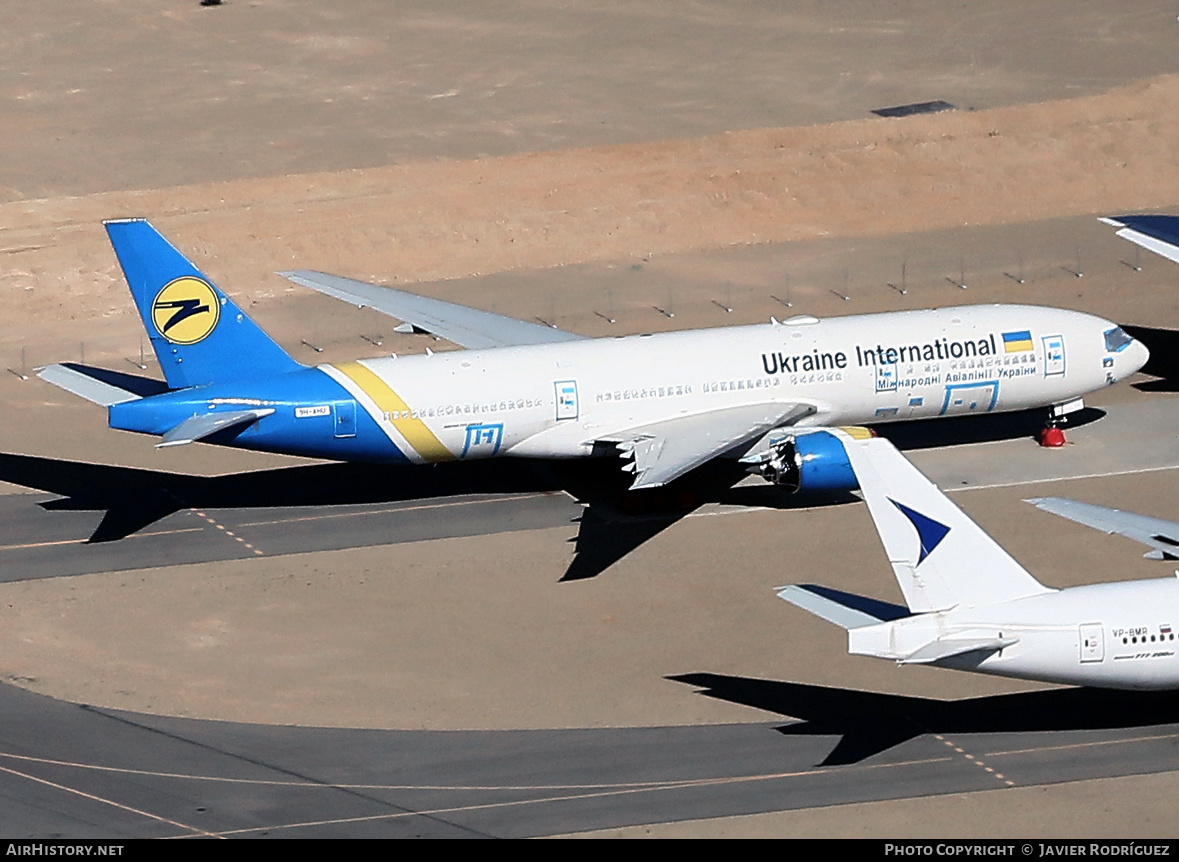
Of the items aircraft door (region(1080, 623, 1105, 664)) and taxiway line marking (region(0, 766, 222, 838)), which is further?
taxiway line marking (region(0, 766, 222, 838))

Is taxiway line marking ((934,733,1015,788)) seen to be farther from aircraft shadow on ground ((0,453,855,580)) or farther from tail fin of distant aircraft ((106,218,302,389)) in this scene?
tail fin of distant aircraft ((106,218,302,389))

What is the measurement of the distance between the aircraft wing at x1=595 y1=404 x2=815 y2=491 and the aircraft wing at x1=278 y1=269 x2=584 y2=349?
605cm

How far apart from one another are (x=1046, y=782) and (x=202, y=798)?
18716mm

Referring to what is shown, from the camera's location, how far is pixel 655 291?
82.4 m

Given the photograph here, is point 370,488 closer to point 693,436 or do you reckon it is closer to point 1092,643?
point 693,436

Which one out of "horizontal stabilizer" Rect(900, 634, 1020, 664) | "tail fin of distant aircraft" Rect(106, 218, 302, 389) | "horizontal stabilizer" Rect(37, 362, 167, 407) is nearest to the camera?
"horizontal stabilizer" Rect(900, 634, 1020, 664)

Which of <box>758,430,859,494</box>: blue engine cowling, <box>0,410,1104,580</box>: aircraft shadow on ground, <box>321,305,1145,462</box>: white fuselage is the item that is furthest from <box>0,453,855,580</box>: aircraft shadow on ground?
<box>758,430,859,494</box>: blue engine cowling

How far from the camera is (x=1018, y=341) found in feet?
214

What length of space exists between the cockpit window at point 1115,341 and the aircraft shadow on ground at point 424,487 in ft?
13.0

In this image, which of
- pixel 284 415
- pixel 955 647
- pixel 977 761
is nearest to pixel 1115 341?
pixel 977 761

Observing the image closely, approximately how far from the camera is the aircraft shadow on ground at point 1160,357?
238 ft

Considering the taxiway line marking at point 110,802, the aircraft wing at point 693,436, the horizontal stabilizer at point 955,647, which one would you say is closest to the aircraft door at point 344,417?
the aircraft wing at point 693,436

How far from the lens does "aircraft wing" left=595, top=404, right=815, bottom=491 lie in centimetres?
5947

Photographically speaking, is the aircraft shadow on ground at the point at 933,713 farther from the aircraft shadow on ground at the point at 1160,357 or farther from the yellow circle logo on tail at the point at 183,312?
the aircraft shadow on ground at the point at 1160,357
